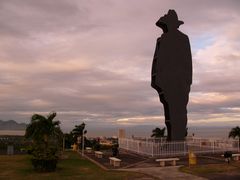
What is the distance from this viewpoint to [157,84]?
1062 inches

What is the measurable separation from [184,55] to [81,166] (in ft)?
39.0

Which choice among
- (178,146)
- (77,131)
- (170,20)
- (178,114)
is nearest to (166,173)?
(178,146)

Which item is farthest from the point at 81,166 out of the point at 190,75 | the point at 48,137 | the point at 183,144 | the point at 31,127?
the point at 190,75

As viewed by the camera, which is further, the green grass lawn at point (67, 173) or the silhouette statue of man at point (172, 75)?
the silhouette statue of man at point (172, 75)

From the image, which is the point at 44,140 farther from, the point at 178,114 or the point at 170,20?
the point at 170,20

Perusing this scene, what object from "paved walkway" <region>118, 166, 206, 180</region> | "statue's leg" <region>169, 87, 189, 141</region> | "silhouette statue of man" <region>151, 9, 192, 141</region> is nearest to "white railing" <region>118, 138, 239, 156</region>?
"statue's leg" <region>169, 87, 189, 141</region>

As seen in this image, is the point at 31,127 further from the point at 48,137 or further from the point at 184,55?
the point at 184,55

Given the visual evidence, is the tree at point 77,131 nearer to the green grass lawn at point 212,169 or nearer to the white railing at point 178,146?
the white railing at point 178,146

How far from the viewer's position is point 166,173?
1844 cm

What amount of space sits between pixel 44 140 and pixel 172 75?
10960 mm

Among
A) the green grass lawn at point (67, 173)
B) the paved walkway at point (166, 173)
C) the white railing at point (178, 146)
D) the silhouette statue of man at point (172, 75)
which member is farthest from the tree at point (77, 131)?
the paved walkway at point (166, 173)

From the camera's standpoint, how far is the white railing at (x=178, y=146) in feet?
83.6

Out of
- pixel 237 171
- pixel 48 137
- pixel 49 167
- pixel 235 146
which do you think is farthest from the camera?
pixel 235 146

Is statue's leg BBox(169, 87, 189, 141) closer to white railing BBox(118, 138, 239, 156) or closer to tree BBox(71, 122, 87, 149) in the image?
white railing BBox(118, 138, 239, 156)
